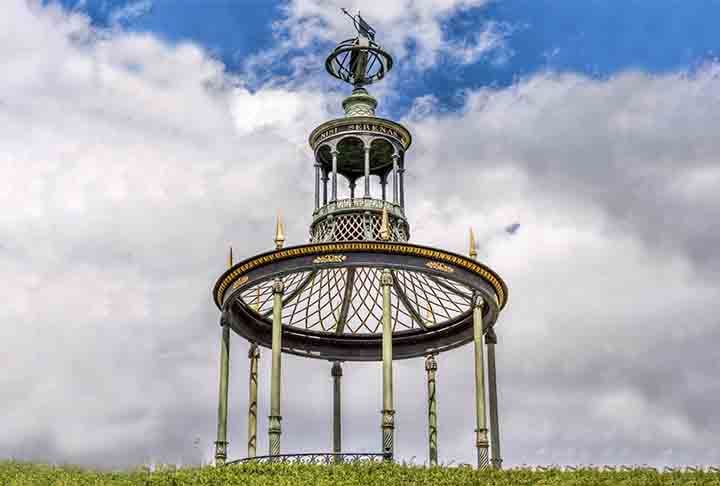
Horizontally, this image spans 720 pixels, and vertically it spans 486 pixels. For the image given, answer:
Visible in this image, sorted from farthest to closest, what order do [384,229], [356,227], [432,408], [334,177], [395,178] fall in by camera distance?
[432,408] < [395,178] < [334,177] < [356,227] < [384,229]

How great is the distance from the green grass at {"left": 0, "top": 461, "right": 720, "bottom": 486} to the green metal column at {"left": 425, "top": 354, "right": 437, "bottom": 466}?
39.5 feet

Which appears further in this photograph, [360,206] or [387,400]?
[360,206]

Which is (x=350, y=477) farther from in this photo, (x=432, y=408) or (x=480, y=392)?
(x=432, y=408)

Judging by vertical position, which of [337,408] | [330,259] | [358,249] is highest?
[358,249]

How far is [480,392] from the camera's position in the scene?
133 feet

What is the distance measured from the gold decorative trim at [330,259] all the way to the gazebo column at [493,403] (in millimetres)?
7686

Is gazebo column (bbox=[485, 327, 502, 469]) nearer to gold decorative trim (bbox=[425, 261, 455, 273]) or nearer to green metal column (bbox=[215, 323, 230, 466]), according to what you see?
gold decorative trim (bbox=[425, 261, 455, 273])

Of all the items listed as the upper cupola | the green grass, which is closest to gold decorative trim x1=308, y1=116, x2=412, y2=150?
the upper cupola

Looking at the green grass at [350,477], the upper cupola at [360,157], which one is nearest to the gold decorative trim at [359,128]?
the upper cupola at [360,157]

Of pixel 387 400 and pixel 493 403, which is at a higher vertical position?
pixel 493 403

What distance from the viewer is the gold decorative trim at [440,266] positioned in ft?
132

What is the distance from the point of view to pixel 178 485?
33.2m

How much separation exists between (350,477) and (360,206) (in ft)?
42.2

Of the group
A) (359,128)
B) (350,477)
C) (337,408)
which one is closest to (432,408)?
(337,408)
